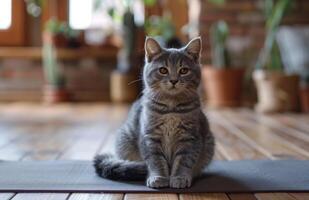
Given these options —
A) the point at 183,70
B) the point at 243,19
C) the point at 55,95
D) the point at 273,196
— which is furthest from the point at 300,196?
the point at 55,95

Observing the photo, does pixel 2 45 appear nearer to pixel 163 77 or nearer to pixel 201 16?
pixel 201 16

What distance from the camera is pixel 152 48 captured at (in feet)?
5.68

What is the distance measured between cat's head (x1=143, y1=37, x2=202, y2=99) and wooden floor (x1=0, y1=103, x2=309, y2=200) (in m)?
0.35

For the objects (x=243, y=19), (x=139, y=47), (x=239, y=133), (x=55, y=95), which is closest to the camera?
(x=239, y=133)

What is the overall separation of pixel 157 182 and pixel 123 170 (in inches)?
5.3

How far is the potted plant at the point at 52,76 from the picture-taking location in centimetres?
503

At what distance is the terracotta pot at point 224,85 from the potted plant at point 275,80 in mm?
221

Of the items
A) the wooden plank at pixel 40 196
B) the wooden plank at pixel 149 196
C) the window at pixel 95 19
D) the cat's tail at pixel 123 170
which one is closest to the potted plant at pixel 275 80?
the window at pixel 95 19

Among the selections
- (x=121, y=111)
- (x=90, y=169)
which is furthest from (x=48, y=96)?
(x=90, y=169)

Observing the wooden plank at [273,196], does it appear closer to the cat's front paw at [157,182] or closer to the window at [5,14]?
the cat's front paw at [157,182]

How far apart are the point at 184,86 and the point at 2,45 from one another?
4.12 m

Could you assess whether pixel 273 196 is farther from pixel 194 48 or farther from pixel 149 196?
pixel 194 48

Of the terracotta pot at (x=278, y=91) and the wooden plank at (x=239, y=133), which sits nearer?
the wooden plank at (x=239, y=133)

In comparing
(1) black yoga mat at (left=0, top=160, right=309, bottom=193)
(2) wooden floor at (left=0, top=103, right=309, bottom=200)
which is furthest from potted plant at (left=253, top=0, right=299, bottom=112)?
(1) black yoga mat at (left=0, top=160, right=309, bottom=193)
